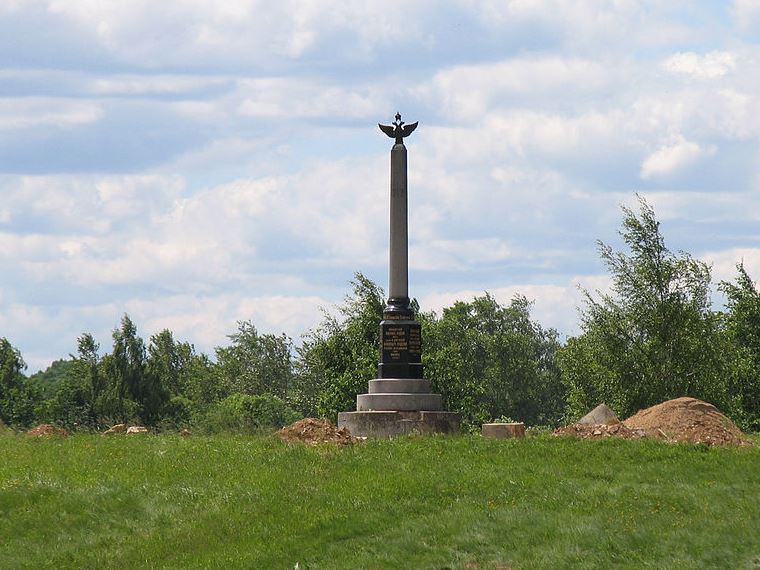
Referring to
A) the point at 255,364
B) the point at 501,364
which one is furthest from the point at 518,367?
the point at 255,364

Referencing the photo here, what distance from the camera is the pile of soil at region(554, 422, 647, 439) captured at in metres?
30.0

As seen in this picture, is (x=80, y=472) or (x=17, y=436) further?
(x=17, y=436)

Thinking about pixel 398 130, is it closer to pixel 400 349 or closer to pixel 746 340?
pixel 400 349

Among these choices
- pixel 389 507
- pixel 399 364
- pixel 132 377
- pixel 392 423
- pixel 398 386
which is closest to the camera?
pixel 389 507

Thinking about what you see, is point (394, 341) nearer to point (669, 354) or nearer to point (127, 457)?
point (127, 457)

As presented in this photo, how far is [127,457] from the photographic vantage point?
92.3 feet

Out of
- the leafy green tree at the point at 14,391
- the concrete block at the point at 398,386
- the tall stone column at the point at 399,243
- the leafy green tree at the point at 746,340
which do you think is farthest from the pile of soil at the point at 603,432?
the leafy green tree at the point at 14,391

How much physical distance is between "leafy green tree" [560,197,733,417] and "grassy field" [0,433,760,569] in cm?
1838

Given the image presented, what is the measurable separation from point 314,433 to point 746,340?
32.5m

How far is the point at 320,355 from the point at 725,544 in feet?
134

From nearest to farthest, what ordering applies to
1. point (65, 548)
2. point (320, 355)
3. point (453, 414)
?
point (65, 548) < point (453, 414) < point (320, 355)

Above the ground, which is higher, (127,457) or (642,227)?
(642,227)

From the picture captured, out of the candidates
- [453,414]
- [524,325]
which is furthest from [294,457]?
[524,325]

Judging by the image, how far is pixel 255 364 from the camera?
4385 inches
